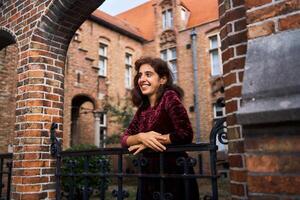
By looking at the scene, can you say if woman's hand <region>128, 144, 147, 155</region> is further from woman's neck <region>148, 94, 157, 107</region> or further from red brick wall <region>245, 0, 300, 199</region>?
red brick wall <region>245, 0, 300, 199</region>

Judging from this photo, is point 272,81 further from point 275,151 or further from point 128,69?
point 128,69

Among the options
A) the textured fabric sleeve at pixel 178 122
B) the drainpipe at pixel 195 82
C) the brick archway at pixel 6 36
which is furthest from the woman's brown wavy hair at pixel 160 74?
the drainpipe at pixel 195 82

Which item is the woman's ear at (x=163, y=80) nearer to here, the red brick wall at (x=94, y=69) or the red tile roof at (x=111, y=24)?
the red brick wall at (x=94, y=69)

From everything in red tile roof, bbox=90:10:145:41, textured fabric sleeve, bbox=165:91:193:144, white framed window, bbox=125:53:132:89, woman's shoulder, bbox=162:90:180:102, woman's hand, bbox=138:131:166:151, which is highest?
red tile roof, bbox=90:10:145:41

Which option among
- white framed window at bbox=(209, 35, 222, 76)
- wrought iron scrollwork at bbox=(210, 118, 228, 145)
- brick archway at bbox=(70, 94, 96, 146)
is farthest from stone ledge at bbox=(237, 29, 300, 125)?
white framed window at bbox=(209, 35, 222, 76)

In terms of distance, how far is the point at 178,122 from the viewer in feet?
6.63

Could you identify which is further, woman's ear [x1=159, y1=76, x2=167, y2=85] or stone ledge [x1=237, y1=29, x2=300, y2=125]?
woman's ear [x1=159, y1=76, x2=167, y2=85]

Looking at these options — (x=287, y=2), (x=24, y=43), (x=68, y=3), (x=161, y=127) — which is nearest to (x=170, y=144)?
(x=161, y=127)

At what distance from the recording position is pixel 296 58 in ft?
4.32

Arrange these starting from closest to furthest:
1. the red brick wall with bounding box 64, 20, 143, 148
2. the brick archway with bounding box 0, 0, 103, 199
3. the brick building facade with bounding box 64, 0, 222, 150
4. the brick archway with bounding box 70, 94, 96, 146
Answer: the brick archway with bounding box 0, 0, 103, 199 → the red brick wall with bounding box 64, 20, 143, 148 → the brick archway with bounding box 70, 94, 96, 146 → the brick building facade with bounding box 64, 0, 222, 150

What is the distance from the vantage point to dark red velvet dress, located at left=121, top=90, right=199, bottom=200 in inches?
80.2

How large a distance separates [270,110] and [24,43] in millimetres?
3239

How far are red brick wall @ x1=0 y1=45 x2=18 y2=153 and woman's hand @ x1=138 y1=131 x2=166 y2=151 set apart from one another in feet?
27.0

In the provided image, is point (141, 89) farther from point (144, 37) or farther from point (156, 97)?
point (144, 37)
